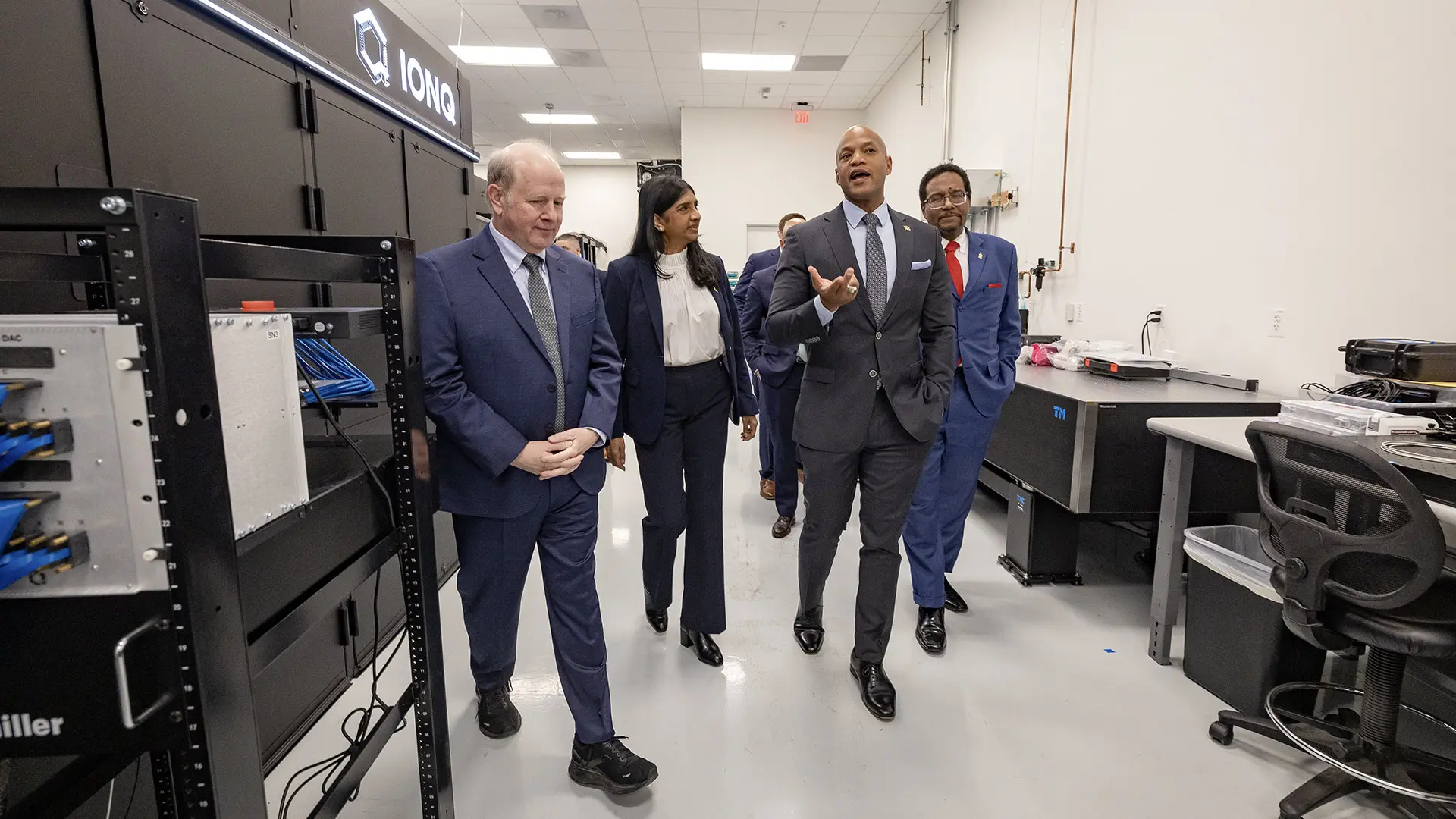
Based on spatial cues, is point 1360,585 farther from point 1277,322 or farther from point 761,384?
point 761,384

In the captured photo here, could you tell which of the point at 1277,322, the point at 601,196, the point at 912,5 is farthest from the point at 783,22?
the point at 601,196

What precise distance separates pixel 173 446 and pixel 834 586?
8.30 feet

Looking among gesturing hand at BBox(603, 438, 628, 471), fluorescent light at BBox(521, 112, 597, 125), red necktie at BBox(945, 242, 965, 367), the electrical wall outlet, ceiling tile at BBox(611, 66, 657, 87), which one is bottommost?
gesturing hand at BBox(603, 438, 628, 471)

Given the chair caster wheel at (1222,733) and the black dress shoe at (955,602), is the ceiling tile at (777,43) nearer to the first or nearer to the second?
the black dress shoe at (955,602)

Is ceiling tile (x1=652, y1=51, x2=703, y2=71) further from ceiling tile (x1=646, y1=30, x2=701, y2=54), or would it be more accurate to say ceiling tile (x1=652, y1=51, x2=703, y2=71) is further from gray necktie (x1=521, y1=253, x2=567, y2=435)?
gray necktie (x1=521, y1=253, x2=567, y2=435)

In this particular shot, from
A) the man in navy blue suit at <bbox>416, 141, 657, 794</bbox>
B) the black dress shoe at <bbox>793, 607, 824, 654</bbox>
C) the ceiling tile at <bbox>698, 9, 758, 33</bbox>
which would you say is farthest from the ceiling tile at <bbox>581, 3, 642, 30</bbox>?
the black dress shoe at <bbox>793, 607, 824, 654</bbox>

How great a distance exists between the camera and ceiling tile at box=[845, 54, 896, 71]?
7203 millimetres

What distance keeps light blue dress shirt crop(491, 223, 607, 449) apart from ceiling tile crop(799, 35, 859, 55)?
236 inches

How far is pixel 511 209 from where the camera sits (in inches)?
64.2

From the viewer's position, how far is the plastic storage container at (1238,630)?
1.94 meters

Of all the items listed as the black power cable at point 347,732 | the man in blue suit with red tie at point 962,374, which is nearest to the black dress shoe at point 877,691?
the man in blue suit with red tie at point 962,374

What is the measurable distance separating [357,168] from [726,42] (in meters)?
5.41

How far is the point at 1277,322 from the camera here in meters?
2.68

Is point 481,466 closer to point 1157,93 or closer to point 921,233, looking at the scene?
point 921,233
